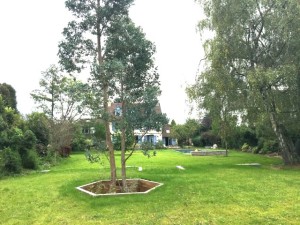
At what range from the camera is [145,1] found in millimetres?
12047

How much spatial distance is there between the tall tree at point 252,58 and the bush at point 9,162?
1049cm

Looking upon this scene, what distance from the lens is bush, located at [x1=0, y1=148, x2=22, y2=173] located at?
15.4m

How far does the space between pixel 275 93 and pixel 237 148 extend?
21.7m

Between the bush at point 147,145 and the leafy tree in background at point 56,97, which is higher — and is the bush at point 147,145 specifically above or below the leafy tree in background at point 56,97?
below

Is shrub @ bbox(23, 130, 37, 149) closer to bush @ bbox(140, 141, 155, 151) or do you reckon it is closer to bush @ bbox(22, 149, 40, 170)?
bush @ bbox(22, 149, 40, 170)

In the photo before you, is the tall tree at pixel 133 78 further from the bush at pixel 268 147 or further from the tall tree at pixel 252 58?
the bush at pixel 268 147

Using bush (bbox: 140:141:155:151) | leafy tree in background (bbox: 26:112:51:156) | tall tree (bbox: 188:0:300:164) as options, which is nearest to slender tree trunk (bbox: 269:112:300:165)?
tall tree (bbox: 188:0:300:164)

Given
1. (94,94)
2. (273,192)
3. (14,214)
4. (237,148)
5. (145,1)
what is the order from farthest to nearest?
(237,148) < (145,1) < (94,94) < (273,192) < (14,214)

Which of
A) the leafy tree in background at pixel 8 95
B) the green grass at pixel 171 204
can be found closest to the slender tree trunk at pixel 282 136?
the green grass at pixel 171 204

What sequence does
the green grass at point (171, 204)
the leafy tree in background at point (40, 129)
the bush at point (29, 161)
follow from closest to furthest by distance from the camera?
1. the green grass at point (171, 204)
2. the bush at point (29, 161)
3. the leafy tree in background at point (40, 129)

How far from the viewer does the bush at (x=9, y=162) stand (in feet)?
50.6

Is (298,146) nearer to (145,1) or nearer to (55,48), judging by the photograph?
(145,1)

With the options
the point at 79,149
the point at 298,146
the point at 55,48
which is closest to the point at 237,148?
the point at 298,146

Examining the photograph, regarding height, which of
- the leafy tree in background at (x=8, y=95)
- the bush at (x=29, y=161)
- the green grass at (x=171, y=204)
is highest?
the leafy tree in background at (x=8, y=95)
